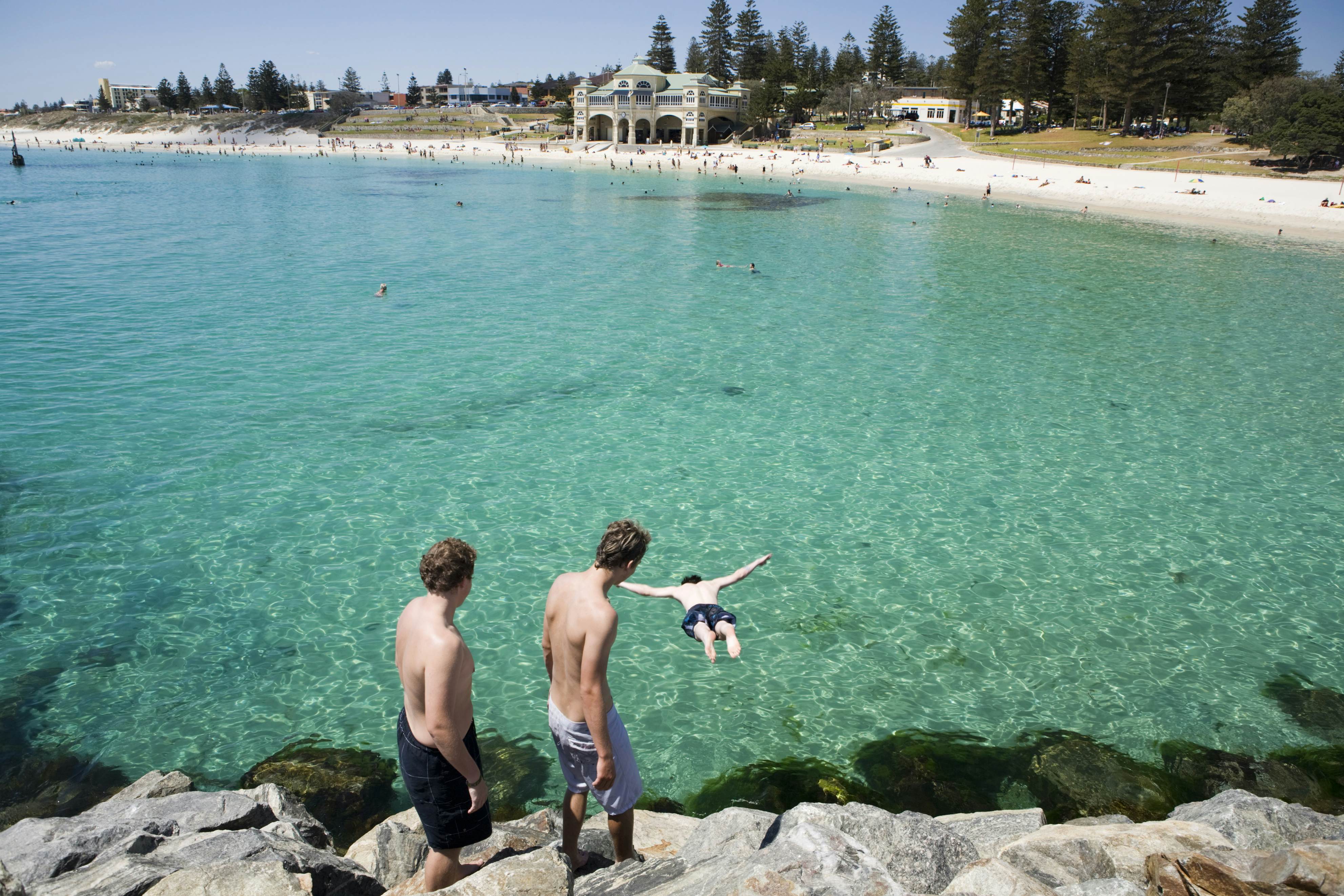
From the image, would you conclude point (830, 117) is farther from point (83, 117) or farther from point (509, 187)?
point (83, 117)

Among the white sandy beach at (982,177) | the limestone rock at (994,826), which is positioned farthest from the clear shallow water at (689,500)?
the white sandy beach at (982,177)

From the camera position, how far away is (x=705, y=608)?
5793 mm

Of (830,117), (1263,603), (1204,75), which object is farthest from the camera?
(830,117)

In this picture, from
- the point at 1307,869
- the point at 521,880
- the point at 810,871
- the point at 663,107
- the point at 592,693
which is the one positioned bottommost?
the point at 521,880

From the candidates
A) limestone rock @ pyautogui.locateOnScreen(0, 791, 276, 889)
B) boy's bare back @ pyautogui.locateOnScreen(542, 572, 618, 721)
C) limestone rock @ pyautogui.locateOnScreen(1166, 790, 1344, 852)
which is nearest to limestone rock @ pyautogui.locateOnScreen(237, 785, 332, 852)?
limestone rock @ pyautogui.locateOnScreen(0, 791, 276, 889)

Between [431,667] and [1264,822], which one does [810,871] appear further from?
[1264,822]

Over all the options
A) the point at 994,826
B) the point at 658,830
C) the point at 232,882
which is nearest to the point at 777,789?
the point at 658,830

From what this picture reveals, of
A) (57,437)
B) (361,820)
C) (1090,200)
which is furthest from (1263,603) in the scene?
(1090,200)

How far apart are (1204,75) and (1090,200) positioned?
40.2 meters

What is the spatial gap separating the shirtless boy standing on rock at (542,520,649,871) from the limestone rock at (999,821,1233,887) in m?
2.30

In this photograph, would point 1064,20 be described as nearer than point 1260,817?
No

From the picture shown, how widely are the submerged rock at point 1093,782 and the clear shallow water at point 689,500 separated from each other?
30 cm

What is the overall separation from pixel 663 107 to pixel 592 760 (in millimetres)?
110742

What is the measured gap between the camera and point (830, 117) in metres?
118
